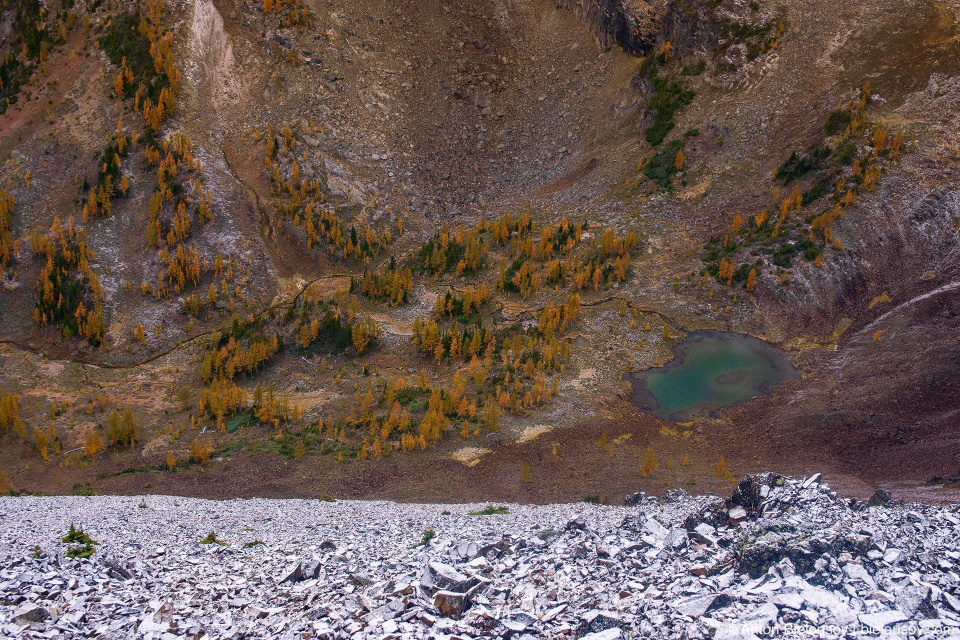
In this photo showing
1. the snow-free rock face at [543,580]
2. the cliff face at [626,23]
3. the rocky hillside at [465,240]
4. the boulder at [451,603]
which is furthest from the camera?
the cliff face at [626,23]

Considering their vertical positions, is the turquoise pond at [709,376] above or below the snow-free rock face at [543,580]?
below

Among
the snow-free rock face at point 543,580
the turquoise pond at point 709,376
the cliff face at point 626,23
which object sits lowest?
the turquoise pond at point 709,376

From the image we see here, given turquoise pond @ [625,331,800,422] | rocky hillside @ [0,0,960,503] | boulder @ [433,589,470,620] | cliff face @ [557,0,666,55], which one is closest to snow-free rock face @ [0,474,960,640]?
boulder @ [433,589,470,620]

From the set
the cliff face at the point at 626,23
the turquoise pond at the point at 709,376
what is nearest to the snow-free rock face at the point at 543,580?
the turquoise pond at the point at 709,376

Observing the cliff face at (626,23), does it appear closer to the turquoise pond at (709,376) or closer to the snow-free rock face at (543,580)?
the turquoise pond at (709,376)

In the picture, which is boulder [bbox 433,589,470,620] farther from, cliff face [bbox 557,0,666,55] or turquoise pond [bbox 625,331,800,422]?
cliff face [bbox 557,0,666,55]
